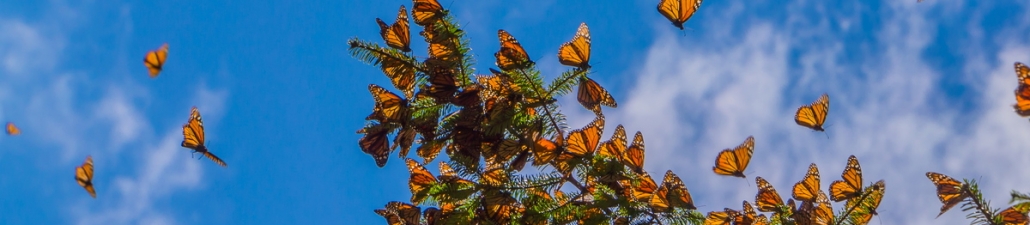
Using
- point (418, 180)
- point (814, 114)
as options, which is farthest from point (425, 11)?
point (814, 114)

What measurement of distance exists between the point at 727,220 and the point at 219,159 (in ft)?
6.30

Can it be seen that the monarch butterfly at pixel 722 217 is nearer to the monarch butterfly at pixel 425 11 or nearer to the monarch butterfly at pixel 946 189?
the monarch butterfly at pixel 946 189

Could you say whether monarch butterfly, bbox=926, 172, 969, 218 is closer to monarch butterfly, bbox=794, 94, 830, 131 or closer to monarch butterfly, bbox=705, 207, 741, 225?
monarch butterfly, bbox=705, 207, 741, 225

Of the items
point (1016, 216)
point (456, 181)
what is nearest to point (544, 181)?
point (456, 181)

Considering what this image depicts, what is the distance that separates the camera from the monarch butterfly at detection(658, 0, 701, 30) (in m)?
3.02

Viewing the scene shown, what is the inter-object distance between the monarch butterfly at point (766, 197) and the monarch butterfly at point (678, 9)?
0.81m

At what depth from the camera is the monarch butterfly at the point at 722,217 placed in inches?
94.3

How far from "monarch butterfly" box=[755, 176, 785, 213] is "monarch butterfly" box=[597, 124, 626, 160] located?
498mm

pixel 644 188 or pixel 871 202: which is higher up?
pixel 644 188

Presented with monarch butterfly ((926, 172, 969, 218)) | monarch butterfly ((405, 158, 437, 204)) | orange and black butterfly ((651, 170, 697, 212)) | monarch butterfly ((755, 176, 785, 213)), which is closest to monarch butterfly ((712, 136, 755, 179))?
Answer: monarch butterfly ((755, 176, 785, 213))

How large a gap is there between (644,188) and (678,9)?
1.00 metres

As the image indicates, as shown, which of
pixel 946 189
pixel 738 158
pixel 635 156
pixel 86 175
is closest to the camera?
pixel 946 189

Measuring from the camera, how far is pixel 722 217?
96.0 inches

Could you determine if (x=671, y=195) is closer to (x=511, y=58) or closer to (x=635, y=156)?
(x=635, y=156)
